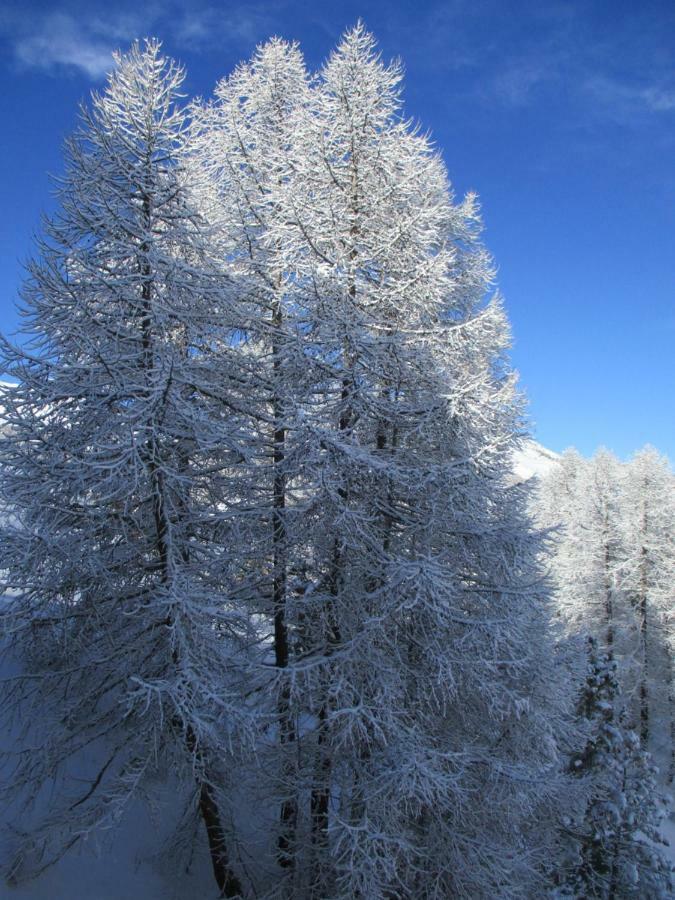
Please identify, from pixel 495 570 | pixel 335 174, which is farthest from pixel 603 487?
pixel 335 174

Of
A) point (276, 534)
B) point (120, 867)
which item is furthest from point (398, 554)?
point (120, 867)

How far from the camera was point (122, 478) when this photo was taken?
19.0ft

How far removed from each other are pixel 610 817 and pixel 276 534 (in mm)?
9442

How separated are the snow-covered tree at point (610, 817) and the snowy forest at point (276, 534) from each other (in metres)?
3.15

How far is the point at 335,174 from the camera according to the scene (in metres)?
7.09

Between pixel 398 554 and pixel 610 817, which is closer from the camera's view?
pixel 398 554

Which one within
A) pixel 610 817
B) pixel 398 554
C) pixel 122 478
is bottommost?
pixel 610 817

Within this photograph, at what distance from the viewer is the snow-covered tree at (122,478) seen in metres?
5.80

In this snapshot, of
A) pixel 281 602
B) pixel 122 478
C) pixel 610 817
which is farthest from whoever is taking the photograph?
pixel 610 817

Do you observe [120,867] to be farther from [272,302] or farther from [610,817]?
[610,817]

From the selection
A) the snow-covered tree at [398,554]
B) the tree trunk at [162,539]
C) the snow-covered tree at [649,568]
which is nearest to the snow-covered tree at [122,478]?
the tree trunk at [162,539]

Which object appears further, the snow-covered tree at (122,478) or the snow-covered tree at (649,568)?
the snow-covered tree at (649,568)

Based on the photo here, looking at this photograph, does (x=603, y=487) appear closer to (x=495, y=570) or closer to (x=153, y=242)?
(x=495, y=570)

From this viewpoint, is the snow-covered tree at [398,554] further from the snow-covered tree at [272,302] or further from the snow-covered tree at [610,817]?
the snow-covered tree at [610,817]
